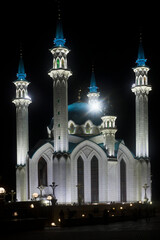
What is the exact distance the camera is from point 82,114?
61.8 metres

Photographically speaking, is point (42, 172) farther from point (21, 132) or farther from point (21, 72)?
point (21, 72)

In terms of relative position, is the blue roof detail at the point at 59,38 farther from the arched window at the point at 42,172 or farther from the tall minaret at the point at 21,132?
the arched window at the point at 42,172

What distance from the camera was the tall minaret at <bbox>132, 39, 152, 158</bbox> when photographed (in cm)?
5656

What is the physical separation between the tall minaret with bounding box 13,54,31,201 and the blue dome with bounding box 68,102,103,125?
5.95m

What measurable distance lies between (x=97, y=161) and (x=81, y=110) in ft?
30.6

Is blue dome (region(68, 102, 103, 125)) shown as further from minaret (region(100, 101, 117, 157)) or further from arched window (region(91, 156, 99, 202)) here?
arched window (region(91, 156, 99, 202))

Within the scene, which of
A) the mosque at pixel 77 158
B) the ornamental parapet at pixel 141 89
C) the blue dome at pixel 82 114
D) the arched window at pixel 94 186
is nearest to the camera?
the mosque at pixel 77 158

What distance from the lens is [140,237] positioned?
22109mm

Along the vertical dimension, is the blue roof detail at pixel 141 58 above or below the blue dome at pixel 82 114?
above

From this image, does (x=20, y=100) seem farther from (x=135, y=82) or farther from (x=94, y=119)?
(x=135, y=82)

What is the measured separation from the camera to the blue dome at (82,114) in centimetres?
6094

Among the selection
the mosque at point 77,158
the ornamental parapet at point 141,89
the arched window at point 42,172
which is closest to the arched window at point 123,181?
the mosque at point 77,158

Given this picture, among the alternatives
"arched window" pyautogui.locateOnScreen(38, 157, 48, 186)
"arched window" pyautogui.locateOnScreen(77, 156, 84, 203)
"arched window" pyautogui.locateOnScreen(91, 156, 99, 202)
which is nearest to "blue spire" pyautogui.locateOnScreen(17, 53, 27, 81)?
"arched window" pyautogui.locateOnScreen(38, 157, 48, 186)

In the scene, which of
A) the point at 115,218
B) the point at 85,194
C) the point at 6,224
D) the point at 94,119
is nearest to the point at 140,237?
the point at 6,224
